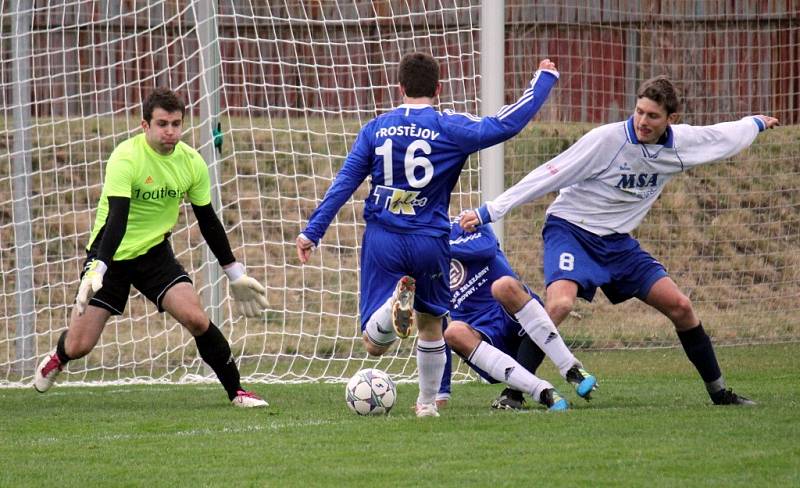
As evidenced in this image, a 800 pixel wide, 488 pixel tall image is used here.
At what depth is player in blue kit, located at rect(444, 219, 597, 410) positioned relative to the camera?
6.83m

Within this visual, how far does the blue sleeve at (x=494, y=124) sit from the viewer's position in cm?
638

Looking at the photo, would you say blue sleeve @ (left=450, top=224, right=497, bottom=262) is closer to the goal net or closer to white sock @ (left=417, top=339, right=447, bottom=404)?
white sock @ (left=417, top=339, right=447, bottom=404)

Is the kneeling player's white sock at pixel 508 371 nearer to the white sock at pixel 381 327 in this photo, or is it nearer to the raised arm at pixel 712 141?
the white sock at pixel 381 327

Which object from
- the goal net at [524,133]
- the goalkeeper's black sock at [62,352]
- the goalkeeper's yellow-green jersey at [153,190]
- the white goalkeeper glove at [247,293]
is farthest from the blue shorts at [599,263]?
the goal net at [524,133]

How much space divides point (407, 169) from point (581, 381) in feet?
4.89

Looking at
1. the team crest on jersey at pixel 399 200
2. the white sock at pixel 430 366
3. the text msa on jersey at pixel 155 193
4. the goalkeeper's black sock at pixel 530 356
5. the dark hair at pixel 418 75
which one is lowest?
the goalkeeper's black sock at pixel 530 356

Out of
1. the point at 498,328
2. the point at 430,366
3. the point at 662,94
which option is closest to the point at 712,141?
the point at 662,94

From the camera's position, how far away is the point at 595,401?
7492mm

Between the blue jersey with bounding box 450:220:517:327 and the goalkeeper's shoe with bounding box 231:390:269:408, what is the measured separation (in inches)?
50.4

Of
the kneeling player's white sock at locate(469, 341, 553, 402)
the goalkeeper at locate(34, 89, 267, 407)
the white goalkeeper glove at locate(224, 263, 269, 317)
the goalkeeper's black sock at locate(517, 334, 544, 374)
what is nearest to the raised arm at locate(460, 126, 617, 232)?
the kneeling player's white sock at locate(469, 341, 553, 402)

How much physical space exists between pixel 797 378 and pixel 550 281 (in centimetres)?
262

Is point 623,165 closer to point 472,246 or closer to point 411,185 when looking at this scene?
point 472,246

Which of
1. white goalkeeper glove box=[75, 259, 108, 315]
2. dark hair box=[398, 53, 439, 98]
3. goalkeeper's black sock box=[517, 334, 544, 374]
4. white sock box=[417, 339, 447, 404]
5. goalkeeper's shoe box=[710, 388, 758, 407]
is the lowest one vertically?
goalkeeper's shoe box=[710, 388, 758, 407]

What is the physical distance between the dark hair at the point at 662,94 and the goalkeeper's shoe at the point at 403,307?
1.74 meters
